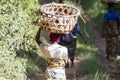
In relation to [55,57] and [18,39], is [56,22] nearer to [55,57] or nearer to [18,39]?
[55,57]

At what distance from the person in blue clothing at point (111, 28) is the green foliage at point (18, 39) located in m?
2.31

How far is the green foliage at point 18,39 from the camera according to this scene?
6.53m

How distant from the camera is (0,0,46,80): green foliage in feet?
21.4

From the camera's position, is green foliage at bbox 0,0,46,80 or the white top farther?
green foliage at bbox 0,0,46,80

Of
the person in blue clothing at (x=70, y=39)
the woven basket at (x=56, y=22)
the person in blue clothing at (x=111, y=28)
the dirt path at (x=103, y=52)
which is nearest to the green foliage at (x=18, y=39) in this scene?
the person in blue clothing at (x=70, y=39)

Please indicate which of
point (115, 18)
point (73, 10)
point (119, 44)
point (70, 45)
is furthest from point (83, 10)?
point (73, 10)

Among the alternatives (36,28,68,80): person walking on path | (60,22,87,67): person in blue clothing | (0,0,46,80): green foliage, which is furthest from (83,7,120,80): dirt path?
(36,28,68,80): person walking on path

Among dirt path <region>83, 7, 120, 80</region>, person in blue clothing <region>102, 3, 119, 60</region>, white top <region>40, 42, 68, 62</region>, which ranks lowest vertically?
dirt path <region>83, 7, 120, 80</region>

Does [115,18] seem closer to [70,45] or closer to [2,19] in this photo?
[70,45]

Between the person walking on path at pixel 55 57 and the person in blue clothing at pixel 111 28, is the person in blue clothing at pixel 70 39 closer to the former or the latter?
the person in blue clothing at pixel 111 28

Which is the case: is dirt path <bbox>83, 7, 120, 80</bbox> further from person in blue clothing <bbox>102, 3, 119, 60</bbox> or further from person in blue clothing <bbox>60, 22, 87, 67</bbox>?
person in blue clothing <bbox>60, 22, 87, 67</bbox>

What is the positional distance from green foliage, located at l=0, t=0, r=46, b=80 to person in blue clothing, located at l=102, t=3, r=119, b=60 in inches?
91.1

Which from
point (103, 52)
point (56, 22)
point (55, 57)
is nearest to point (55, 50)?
point (55, 57)

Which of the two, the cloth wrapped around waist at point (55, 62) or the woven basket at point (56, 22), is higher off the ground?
the woven basket at point (56, 22)
